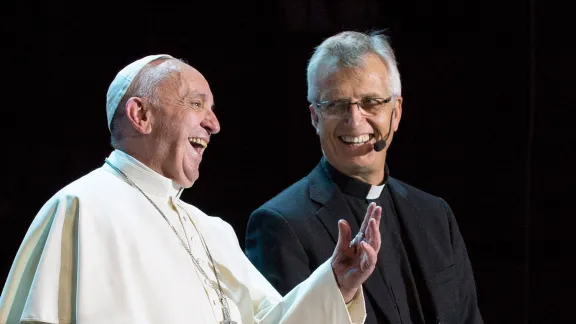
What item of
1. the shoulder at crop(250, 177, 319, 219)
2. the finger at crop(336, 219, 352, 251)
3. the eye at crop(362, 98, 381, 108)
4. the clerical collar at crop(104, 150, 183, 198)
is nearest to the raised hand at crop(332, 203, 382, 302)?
the finger at crop(336, 219, 352, 251)

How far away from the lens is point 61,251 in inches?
102

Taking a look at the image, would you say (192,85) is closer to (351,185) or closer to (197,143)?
(197,143)

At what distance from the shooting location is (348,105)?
135 inches

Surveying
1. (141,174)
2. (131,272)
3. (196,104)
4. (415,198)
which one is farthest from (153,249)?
(415,198)

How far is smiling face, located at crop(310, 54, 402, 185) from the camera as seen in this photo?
3410mm

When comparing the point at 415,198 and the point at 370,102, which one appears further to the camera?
the point at 415,198

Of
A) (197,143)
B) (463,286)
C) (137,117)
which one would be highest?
(137,117)

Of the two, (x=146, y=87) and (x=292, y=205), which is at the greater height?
(x=146, y=87)

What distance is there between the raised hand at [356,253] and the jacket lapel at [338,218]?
0.35 m

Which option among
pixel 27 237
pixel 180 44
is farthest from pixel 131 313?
pixel 180 44

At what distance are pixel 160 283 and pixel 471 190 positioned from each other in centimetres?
242

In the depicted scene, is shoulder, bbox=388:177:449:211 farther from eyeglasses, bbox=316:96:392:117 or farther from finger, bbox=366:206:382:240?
finger, bbox=366:206:382:240

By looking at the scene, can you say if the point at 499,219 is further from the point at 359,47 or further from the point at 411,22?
the point at 359,47

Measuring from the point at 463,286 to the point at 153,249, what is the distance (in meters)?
1.32
